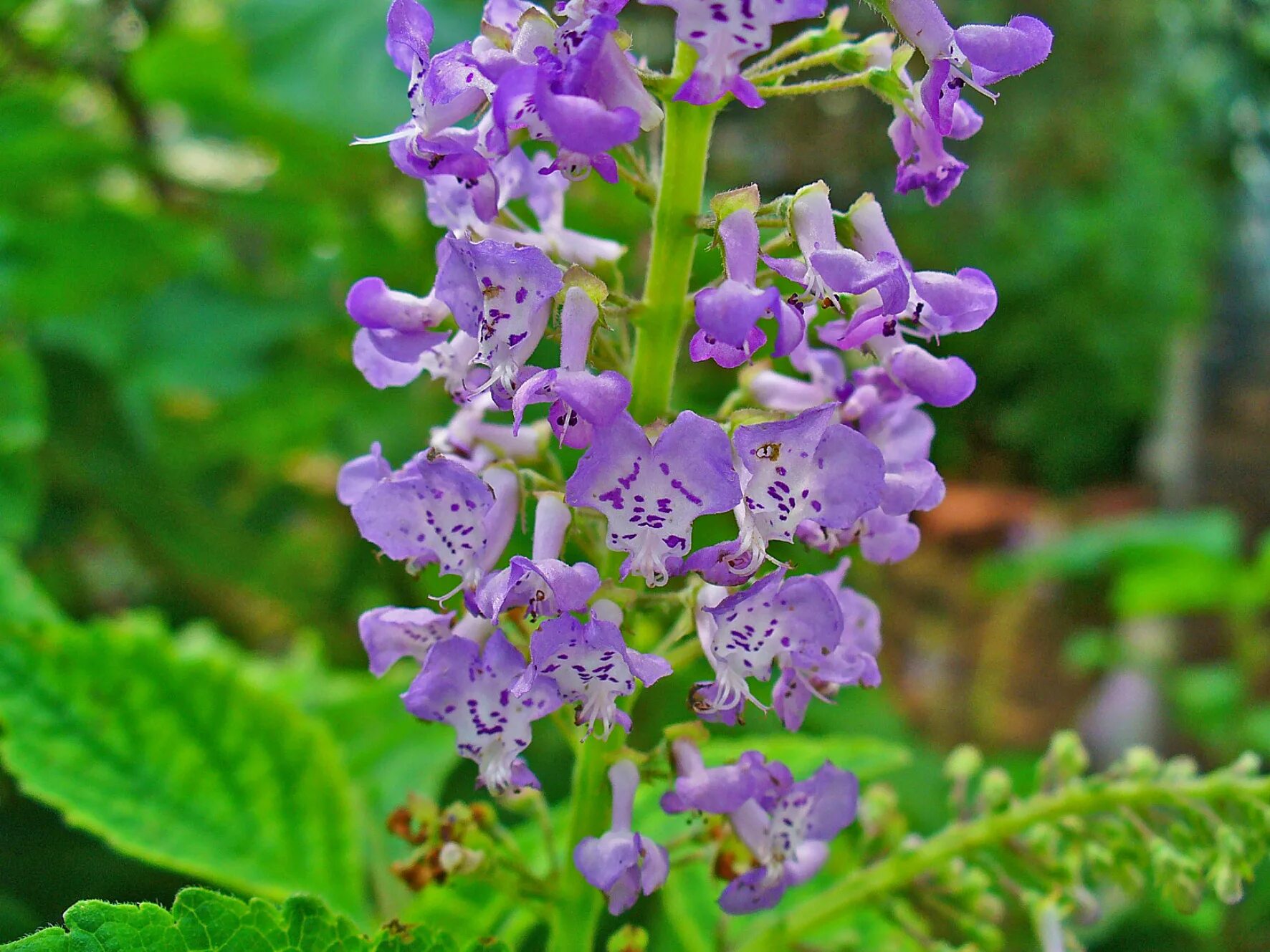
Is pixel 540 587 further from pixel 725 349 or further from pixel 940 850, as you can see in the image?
pixel 940 850

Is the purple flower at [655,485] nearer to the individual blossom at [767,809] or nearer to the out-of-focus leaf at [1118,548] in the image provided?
the individual blossom at [767,809]

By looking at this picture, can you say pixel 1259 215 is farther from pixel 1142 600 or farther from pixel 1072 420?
pixel 1142 600

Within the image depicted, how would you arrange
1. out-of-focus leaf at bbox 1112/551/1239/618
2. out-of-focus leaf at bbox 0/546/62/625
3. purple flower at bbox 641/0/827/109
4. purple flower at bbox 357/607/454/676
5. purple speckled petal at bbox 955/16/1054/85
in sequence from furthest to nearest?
1. out-of-focus leaf at bbox 1112/551/1239/618
2. out-of-focus leaf at bbox 0/546/62/625
3. purple flower at bbox 357/607/454/676
4. purple speckled petal at bbox 955/16/1054/85
5. purple flower at bbox 641/0/827/109

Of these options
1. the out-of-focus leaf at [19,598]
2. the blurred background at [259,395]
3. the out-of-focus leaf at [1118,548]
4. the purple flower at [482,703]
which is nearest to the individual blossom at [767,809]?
the purple flower at [482,703]

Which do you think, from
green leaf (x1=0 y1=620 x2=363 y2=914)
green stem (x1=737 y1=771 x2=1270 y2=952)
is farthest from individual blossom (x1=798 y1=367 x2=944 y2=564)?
green leaf (x1=0 y1=620 x2=363 y2=914)

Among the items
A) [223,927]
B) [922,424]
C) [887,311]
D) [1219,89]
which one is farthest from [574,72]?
[1219,89]

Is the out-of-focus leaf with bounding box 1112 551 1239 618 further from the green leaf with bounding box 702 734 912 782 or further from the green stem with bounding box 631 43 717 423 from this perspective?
the green stem with bounding box 631 43 717 423
